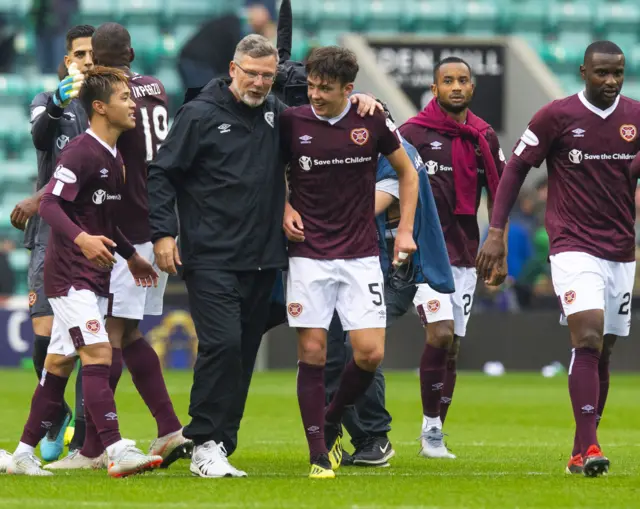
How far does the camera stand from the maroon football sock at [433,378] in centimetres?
912

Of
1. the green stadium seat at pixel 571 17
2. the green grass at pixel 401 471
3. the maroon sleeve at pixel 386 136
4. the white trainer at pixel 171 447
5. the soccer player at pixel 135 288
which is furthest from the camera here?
the green stadium seat at pixel 571 17

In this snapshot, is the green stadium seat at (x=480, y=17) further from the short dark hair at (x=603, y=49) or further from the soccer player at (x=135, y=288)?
the short dark hair at (x=603, y=49)

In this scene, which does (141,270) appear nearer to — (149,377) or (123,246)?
(123,246)

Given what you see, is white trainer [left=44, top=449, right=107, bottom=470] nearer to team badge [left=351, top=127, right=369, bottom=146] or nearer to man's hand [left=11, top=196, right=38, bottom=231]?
man's hand [left=11, top=196, right=38, bottom=231]

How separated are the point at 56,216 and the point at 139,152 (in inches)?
41.2

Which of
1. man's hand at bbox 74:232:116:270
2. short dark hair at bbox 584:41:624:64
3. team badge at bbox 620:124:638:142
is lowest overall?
man's hand at bbox 74:232:116:270

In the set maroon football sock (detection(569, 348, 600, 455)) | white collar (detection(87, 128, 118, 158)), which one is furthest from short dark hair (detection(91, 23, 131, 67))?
maroon football sock (detection(569, 348, 600, 455))

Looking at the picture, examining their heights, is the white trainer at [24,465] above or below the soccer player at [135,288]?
below

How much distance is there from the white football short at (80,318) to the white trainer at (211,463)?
27.9 inches

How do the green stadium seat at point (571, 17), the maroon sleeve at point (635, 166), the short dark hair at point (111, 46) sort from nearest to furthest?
1. the maroon sleeve at point (635, 166)
2. the short dark hair at point (111, 46)
3. the green stadium seat at point (571, 17)

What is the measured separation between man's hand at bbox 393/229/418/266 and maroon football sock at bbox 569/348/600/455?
3.16 feet

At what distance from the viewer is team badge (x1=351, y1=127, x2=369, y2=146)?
756 centimetres

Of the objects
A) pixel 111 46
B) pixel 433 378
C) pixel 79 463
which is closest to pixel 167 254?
pixel 79 463

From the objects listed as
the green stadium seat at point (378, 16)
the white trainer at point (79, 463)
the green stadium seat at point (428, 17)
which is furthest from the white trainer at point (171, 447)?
the green stadium seat at point (428, 17)
